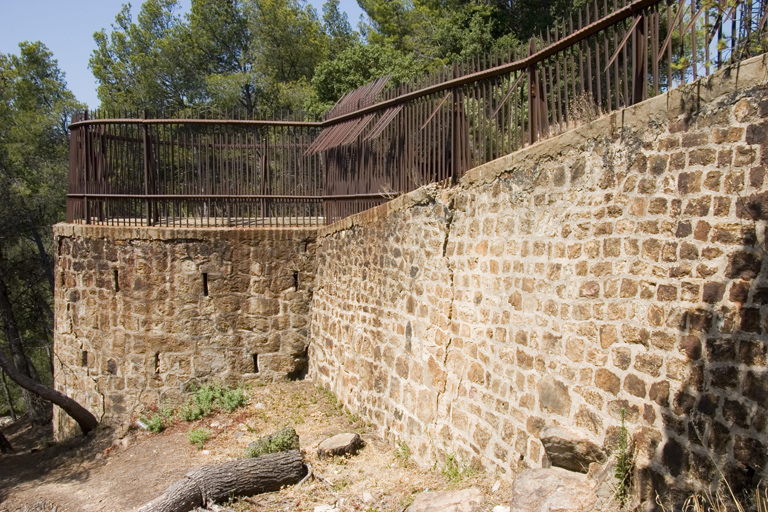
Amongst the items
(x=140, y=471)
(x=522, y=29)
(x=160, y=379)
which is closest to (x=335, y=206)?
(x=160, y=379)

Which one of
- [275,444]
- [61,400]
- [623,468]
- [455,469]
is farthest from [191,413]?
[623,468]

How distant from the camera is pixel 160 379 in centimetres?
923

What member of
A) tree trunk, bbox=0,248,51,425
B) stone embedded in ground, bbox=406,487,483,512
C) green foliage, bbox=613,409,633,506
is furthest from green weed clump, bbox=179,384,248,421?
tree trunk, bbox=0,248,51,425

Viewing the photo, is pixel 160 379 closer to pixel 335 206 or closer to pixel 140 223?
pixel 140 223

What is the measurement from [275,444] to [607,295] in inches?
168

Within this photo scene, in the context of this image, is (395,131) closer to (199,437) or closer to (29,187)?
(199,437)

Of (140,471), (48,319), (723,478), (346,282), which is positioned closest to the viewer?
(723,478)

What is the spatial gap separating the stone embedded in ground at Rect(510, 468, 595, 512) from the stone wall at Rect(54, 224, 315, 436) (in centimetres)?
581

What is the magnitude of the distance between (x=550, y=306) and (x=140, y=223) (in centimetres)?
683

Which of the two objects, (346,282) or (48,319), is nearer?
(346,282)

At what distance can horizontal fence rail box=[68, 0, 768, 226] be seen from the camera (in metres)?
4.34

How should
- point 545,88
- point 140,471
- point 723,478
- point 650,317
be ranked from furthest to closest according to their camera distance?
1. point 140,471
2. point 545,88
3. point 650,317
4. point 723,478

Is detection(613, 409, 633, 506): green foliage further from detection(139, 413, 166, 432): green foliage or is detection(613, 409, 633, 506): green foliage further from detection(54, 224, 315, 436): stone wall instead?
detection(139, 413, 166, 432): green foliage

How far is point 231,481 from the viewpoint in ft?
21.2
